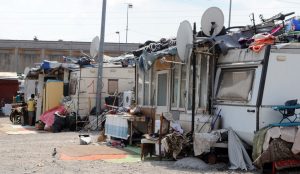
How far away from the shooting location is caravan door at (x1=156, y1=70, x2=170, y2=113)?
1384 centimetres

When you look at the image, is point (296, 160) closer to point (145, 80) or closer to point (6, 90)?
point (145, 80)

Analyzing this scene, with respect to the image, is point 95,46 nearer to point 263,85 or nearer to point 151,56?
point 151,56

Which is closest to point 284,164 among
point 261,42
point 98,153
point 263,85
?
point 263,85

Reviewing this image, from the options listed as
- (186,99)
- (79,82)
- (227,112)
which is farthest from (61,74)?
(227,112)

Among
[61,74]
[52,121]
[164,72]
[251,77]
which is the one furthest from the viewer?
[61,74]

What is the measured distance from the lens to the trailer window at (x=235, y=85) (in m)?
10.3

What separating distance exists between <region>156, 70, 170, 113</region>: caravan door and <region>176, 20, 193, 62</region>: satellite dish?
248 centimetres

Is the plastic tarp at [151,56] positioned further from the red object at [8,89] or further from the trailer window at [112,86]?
the red object at [8,89]

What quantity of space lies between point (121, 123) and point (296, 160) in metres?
6.67

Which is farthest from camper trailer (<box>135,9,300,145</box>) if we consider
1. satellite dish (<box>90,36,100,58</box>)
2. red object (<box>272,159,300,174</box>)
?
satellite dish (<box>90,36,100,58</box>)

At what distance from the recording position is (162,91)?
14.4 meters

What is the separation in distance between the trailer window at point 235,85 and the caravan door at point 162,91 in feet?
9.02

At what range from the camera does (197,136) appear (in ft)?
33.8

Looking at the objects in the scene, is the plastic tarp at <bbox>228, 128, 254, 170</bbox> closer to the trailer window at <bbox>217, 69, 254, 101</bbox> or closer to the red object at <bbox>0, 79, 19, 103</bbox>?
the trailer window at <bbox>217, 69, 254, 101</bbox>
